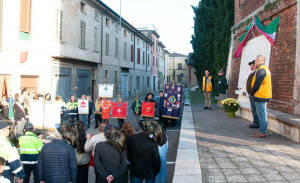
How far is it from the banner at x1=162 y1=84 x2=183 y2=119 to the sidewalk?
390 cm

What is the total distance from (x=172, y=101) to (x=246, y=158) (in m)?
6.46

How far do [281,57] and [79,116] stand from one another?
8.62m

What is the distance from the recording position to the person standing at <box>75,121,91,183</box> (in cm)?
437

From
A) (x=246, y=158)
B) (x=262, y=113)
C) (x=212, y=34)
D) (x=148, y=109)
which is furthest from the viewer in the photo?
(x=212, y=34)

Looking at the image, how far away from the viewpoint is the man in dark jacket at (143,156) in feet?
13.3

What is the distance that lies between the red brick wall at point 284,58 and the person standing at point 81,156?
5542 mm

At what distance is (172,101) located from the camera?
11.5 meters

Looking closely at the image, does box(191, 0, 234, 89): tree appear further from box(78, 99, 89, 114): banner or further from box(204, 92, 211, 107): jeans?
box(78, 99, 89, 114): banner

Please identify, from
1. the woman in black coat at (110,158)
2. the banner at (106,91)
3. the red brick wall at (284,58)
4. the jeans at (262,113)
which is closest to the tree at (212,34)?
the banner at (106,91)

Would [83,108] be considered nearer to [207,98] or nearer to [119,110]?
[119,110]

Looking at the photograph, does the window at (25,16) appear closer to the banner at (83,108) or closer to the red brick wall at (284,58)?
the banner at (83,108)

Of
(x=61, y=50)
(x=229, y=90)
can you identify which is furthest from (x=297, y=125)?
(x=61, y=50)

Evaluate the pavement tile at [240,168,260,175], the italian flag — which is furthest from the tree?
the pavement tile at [240,168,260,175]

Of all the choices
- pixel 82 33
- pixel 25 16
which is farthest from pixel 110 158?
pixel 82 33
